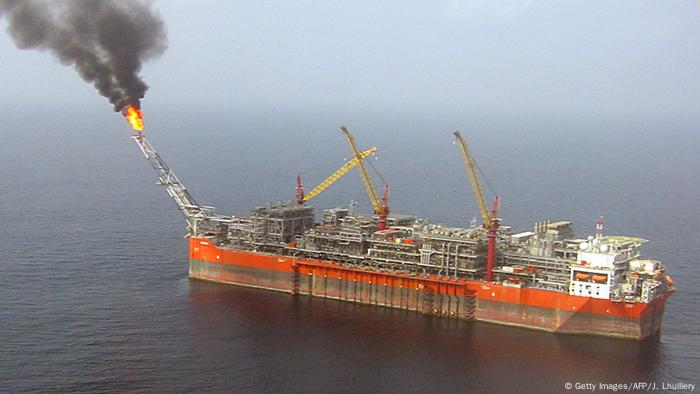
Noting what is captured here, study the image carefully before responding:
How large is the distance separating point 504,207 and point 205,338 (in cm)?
6235

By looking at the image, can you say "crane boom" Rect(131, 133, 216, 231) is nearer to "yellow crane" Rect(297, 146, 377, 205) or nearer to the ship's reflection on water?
"yellow crane" Rect(297, 146, 377, 205)

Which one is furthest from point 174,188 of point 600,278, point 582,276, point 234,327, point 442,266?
point 600,278

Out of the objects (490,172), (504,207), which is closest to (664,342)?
(504,207)

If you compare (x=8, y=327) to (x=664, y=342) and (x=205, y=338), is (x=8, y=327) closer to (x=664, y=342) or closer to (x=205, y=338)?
(x=205, y=338)

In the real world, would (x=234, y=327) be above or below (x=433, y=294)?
below

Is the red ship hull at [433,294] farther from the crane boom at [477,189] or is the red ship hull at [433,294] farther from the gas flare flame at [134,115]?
the gas flare flame at [134,115]

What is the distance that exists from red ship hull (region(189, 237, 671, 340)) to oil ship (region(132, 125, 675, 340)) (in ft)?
0.24

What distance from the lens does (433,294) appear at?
65.2 metres

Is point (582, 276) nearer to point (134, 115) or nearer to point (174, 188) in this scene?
point (174, 188)

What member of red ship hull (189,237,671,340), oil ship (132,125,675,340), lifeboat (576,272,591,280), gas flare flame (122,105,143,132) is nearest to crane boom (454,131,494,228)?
oil ship (132,125,675,340)

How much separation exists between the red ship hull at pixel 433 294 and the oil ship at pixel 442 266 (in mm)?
73

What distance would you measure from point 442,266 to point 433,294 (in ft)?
7.12

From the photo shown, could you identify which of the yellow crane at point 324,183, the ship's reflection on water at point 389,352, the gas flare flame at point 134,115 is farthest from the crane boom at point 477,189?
the gas flare flame at point 134,115

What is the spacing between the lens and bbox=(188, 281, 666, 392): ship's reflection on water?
5169 centimetres
